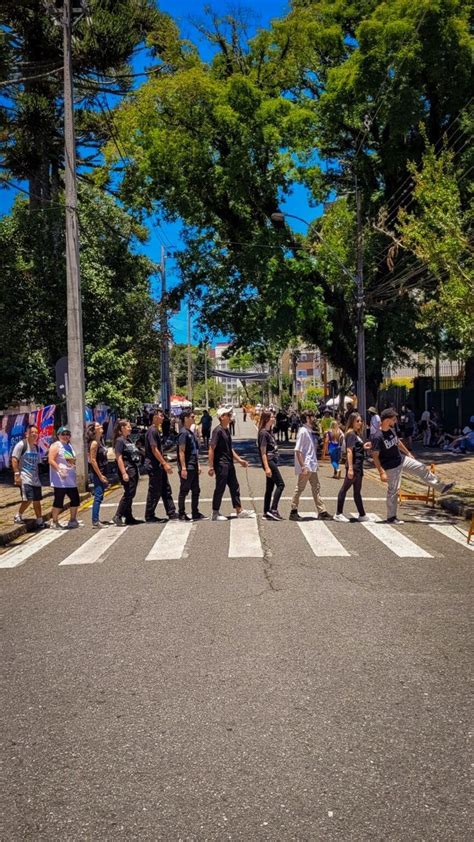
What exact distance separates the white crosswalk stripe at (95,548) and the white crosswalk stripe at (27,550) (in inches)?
24.0

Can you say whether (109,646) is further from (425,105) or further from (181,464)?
(425,105)

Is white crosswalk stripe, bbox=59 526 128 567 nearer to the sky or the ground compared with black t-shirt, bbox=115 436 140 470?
nearer to the ground

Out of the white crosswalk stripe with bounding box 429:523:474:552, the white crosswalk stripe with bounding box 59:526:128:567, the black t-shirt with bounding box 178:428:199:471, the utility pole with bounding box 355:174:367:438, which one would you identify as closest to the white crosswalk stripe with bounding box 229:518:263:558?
the black t-shirt with bounding box 178:428:199:471

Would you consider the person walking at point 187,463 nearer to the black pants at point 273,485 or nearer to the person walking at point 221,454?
the person walking at point 221,454

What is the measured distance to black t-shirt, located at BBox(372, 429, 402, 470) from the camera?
35.6 feet

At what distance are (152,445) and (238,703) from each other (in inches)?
289

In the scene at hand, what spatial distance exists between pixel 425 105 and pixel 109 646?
74.6 feet

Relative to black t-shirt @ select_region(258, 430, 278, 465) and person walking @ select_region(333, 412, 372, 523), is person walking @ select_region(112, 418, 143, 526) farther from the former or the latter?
person walking @ select_region(333, 412, 372, 523)

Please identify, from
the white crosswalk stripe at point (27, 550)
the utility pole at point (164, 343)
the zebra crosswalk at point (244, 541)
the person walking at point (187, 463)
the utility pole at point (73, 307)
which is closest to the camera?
the zebra crosswalk at point (244, 541)

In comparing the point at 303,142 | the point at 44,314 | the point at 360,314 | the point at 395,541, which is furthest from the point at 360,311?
the point at 395,541

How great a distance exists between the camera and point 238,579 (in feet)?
25.1

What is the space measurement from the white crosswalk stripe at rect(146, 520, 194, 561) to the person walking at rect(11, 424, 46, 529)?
7.19ft

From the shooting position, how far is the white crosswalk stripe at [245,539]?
9.01 m

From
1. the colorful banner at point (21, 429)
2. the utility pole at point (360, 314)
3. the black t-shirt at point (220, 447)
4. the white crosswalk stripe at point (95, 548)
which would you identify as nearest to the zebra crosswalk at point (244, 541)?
the white crosswalk stripe at point (95, 548)
